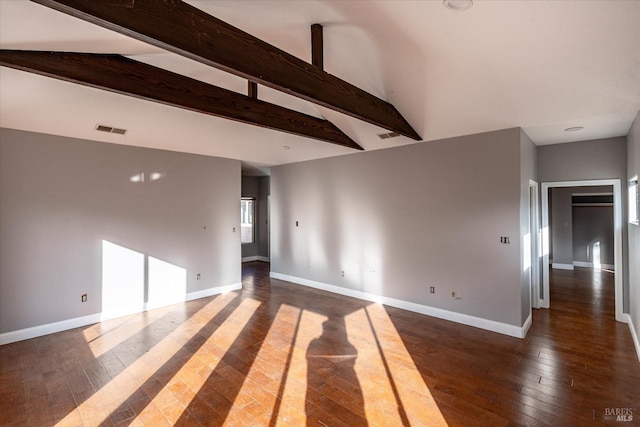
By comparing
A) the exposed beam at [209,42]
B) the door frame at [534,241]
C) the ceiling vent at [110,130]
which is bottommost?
the door frame at [534,241]

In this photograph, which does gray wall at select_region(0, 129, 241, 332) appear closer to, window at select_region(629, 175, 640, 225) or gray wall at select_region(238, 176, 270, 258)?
gray wall at select_region(238, 176, 270, 258)

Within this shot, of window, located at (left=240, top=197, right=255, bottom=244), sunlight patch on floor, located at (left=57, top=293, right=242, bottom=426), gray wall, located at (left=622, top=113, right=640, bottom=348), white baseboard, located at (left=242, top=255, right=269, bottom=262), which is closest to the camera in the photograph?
sunlight patch on floor, located at (left=57, top=293, right=242, bottom=426)

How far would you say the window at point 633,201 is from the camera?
11.1 feet

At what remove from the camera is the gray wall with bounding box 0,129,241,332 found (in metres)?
3.79

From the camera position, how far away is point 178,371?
3.06 m

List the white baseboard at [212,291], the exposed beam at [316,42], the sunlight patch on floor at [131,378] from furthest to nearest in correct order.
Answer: the white baseboard at [212,291]
the exposed beam at [316,42]
the sunlight patch on floor at [131,378]

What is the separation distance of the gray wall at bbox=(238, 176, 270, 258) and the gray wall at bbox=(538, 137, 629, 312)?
6796 mm

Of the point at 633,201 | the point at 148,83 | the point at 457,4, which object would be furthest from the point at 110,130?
the point at 633,201

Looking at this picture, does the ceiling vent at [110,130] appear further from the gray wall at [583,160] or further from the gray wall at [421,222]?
the gray wall at [583,160]

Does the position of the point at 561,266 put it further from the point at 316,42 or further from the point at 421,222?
the point at 316,42

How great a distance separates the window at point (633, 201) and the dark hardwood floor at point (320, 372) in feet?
4.77

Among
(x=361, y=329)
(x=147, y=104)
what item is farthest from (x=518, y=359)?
(x=147, y=104)

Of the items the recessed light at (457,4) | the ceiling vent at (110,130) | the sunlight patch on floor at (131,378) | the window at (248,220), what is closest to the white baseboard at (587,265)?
the recessed light at (457,4)

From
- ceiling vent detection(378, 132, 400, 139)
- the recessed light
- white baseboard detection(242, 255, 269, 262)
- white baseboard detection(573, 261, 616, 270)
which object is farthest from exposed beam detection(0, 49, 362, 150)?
white baseboard detection(573, 261, 616, 270)
